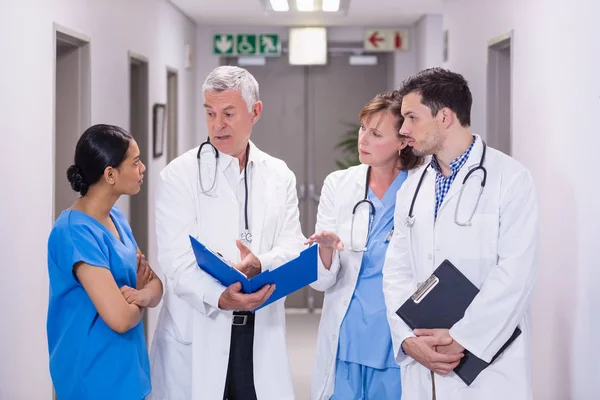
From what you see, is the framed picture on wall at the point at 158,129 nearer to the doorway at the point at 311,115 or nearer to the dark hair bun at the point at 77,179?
the doorway at the point at 311,115

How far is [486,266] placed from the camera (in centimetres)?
211

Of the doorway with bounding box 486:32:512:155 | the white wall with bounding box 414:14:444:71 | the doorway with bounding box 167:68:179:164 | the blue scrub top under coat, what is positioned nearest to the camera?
the blue scrub top under coat

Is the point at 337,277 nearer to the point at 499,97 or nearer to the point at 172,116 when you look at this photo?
the point at 499,97

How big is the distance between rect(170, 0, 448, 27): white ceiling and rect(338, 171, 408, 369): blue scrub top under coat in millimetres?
3851

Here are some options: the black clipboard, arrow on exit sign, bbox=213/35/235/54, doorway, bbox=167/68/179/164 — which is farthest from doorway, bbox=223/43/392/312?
the black clipboard

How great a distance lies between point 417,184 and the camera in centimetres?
228

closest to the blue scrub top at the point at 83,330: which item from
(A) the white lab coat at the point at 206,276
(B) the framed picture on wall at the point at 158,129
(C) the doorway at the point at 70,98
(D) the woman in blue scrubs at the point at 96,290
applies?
(D) the woman in blue scrubs at the point at 96,290

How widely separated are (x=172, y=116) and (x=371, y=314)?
4.43 metres

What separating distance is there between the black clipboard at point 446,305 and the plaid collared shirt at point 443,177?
0.22 meters

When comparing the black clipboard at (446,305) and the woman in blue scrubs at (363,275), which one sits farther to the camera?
the woman in blue scrubs at (363,275)

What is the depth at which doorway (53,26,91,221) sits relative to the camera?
3.89 m

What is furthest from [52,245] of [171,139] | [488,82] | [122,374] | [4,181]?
[171,139]

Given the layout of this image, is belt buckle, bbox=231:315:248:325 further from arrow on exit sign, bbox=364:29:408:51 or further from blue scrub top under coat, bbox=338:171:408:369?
arrow on exit sign, bbox=364:29:408:51

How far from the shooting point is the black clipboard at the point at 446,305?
2072 millimetres
